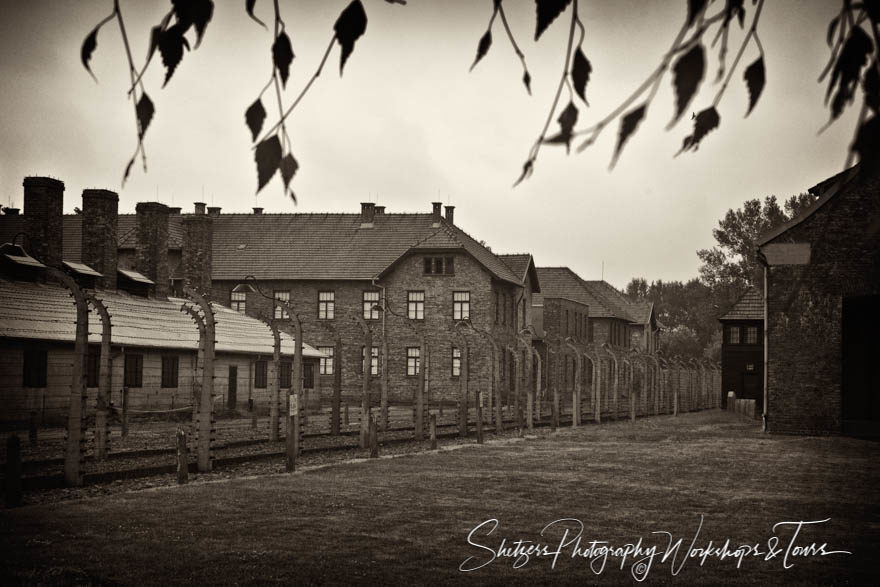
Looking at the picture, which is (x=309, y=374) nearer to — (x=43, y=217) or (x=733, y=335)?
(x=43, y=217)

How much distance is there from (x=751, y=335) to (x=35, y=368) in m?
41.0

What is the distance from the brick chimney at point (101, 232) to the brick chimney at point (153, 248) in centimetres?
198

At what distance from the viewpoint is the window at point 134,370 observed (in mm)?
29000

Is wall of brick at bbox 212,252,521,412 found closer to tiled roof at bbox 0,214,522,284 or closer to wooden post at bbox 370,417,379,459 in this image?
tiled roof at bbox 0,214,522,284

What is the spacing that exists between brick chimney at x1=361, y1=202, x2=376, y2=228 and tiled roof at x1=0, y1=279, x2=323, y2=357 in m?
17.3

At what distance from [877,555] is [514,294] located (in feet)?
156

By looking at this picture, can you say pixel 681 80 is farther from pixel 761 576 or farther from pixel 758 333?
pixel 758 333

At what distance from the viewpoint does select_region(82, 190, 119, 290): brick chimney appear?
31953 mm

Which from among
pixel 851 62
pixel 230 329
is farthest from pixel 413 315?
pixel 851 62

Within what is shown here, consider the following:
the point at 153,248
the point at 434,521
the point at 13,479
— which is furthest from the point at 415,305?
the point at 434,521

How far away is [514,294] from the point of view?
5634 centimetres

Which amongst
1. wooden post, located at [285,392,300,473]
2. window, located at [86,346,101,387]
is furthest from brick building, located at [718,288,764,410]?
wooden post, located at [285,392,300,473]

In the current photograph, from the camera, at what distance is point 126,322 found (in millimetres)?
29688

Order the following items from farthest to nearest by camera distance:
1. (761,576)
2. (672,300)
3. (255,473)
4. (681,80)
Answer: (672,300) → (255,473) → (761,576) → (681,80)
